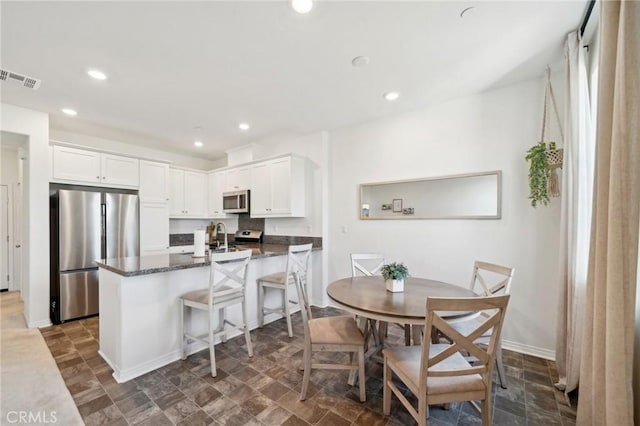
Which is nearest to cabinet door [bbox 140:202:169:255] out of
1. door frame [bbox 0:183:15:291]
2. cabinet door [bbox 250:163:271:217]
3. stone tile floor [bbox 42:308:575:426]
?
cabinet door [bbox 250:163:271:217]

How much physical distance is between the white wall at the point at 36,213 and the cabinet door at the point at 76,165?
0.12m

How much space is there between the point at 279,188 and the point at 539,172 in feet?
10.6

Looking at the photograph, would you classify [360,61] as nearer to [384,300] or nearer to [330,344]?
[384,300]

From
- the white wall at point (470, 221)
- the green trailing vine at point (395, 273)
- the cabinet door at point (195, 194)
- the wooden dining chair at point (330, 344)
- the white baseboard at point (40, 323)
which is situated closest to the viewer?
the wooden dining chair at point (330, 344)

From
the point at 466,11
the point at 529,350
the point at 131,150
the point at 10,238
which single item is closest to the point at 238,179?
the point at 131,150

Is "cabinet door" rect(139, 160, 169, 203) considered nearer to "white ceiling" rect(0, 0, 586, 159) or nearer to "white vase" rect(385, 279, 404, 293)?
"white ceiling" rect(0, 0, 586, 159)

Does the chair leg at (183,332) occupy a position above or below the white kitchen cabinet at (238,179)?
below

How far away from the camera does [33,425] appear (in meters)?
1.70

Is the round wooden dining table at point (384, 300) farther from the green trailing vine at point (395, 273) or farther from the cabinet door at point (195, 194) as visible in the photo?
the cabinet door at point (195, 194)

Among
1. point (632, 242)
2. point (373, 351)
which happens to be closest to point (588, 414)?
point (632, 242)

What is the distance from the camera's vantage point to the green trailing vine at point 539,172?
2352 mm

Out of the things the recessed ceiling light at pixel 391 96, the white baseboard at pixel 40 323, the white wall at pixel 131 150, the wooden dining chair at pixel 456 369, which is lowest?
the white baseboard at pixel 40 323

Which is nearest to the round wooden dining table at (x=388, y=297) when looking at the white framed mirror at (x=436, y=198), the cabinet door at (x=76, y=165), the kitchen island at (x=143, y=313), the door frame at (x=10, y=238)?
the white framed mirror at (x=436, y=198)

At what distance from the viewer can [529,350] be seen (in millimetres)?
2615
